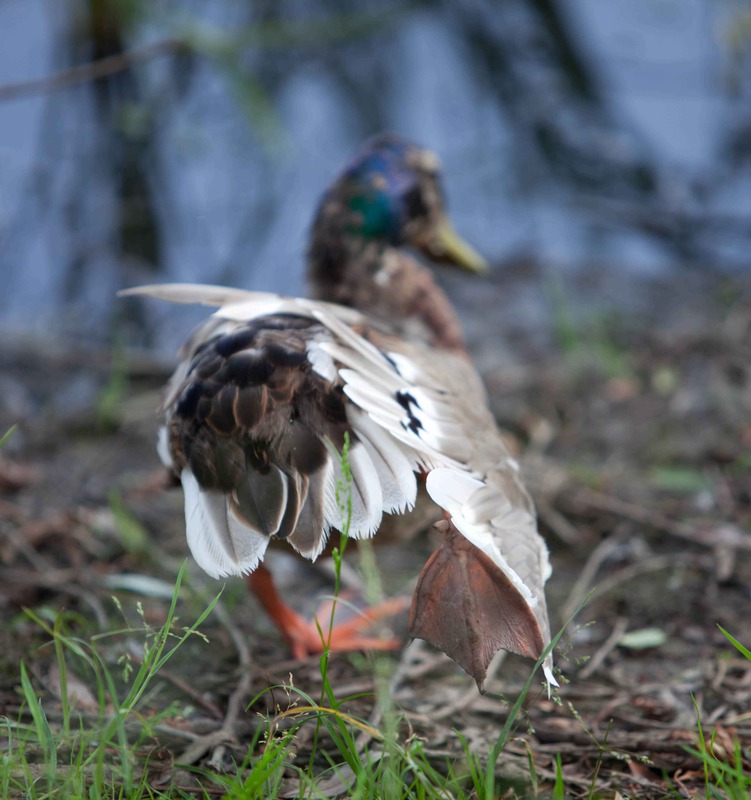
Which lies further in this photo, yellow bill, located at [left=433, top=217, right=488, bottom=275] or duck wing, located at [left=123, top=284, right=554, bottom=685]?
yellow bill, located at [left=433, top=217, right=488, bottom=275]

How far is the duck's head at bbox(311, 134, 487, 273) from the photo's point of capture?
3246mm

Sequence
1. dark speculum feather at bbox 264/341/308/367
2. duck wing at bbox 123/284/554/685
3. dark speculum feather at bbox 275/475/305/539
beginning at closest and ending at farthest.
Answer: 1. duck wing at bbox 123/284/554/685
2. dark speculum feather at bbox 275/475/305/539
3. dark speculum feather at bbox 264/341/308/367

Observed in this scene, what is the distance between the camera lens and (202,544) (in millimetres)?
1934

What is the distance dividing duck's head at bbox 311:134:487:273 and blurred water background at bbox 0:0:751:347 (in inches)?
76.6

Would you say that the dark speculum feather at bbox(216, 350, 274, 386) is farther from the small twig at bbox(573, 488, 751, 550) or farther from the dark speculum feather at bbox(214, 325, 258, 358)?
the small twig at bbox(573, 488, 751, 550)

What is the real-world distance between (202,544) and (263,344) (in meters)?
0.45

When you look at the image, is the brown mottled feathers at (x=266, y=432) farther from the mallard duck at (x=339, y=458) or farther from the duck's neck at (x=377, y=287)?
the duck's neck at (x=377, y=287)

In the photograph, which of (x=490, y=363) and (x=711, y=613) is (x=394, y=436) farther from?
(x=490, y=363)

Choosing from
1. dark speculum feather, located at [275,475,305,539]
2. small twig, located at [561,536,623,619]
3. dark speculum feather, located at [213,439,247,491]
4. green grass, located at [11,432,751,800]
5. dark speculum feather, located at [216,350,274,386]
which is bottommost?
small twig, located at [561,536,623,619]

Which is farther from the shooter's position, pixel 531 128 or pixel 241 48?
A: pixel 531 128

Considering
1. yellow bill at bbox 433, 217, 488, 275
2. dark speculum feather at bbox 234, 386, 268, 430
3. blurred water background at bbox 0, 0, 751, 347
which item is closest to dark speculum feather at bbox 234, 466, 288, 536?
dark speculum feather at bbox 234, 386, 268, 430

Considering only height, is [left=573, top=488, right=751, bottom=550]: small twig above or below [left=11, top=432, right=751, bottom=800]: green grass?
below

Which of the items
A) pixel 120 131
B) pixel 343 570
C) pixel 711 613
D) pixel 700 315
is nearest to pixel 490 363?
pixel 700 315

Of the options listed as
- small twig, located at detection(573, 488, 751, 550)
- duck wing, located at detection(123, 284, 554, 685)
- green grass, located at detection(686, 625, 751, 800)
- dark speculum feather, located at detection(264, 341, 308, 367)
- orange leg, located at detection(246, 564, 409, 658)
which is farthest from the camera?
small twig, located at detection(573, 488, 751, 550)
